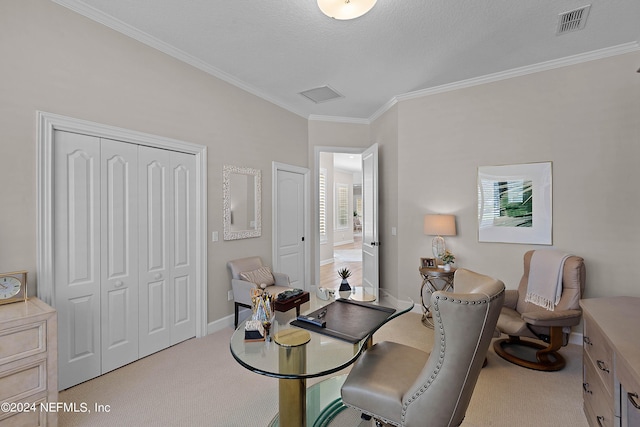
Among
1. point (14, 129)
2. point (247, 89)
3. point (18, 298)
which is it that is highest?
point (247, 89)

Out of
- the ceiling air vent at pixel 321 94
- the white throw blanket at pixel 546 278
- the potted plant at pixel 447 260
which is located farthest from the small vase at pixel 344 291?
the ceiling air vent at pixel 321 94

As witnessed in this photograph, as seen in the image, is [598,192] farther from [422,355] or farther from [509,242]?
[422,355]

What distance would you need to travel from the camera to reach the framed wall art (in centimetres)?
336

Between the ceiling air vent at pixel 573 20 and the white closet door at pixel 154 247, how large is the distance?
3.84 metres

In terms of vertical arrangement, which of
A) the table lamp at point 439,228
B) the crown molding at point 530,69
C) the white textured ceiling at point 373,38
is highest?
the white textured ceiling at point 373,38

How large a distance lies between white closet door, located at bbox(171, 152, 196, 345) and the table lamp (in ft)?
9.22

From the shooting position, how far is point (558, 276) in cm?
287

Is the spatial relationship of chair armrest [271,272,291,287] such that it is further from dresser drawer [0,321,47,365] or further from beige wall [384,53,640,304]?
dresser drawer [0,321,47,365]

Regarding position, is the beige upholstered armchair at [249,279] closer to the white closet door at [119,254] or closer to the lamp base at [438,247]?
the white closet door at [119,254]

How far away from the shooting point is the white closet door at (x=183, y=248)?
3.18 metres

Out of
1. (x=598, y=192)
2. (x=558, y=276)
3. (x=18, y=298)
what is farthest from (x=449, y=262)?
(x=18, y=298)

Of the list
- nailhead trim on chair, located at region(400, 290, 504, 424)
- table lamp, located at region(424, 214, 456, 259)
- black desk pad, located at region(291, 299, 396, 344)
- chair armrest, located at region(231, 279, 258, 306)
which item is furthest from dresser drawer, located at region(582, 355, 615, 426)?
chair armrest, located at region(231, 279, 258, 306)

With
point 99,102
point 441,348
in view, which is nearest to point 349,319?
point 441,348

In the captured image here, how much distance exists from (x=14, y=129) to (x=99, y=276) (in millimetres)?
1252
